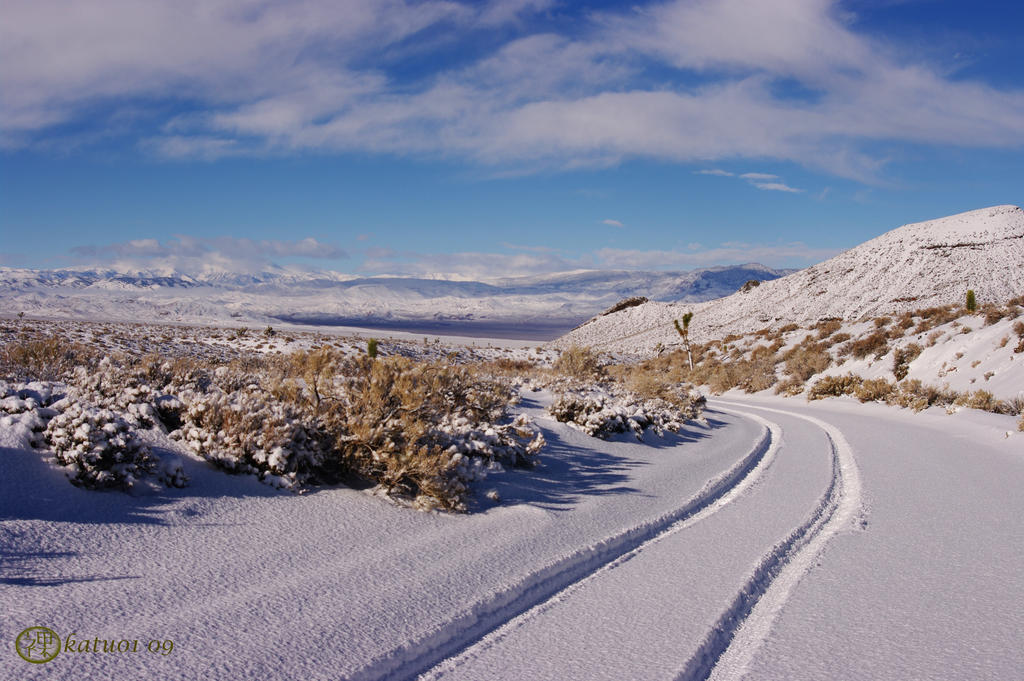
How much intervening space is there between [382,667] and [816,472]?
6.21 meters

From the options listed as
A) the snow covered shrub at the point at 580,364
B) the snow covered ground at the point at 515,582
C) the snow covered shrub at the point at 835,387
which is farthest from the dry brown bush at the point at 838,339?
the snow covered ground at the point at 515,582

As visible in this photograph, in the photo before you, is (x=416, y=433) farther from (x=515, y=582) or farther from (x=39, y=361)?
(x=39, y=361)

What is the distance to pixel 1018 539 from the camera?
16.5 ft

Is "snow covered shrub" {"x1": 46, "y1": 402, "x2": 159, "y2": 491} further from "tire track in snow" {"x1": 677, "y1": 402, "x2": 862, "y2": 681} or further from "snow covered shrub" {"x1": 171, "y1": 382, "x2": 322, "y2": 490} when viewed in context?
"tire track in snow" {"x1": 677, "y1": 402, "x2": 862, "y2": 681}

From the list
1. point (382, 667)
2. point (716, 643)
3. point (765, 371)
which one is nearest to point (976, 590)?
point (716, 643)

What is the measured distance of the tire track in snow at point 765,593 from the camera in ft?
9.93

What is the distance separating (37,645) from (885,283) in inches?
2355

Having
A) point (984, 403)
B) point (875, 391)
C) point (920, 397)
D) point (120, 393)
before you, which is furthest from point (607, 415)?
point (875, 391)

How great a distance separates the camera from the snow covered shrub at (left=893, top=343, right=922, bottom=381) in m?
20.1

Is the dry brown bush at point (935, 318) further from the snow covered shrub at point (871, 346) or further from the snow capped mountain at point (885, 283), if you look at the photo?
the snow capped mountain at point (885, 283)

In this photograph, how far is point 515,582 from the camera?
380 cm

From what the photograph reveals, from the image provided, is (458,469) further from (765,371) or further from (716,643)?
(765,371)

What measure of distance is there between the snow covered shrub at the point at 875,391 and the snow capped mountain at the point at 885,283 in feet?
87.0

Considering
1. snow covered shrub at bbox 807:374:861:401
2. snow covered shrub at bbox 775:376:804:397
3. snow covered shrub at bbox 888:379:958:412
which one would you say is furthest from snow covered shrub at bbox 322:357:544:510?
snow covered shrub at bbox 775:376:804:397
